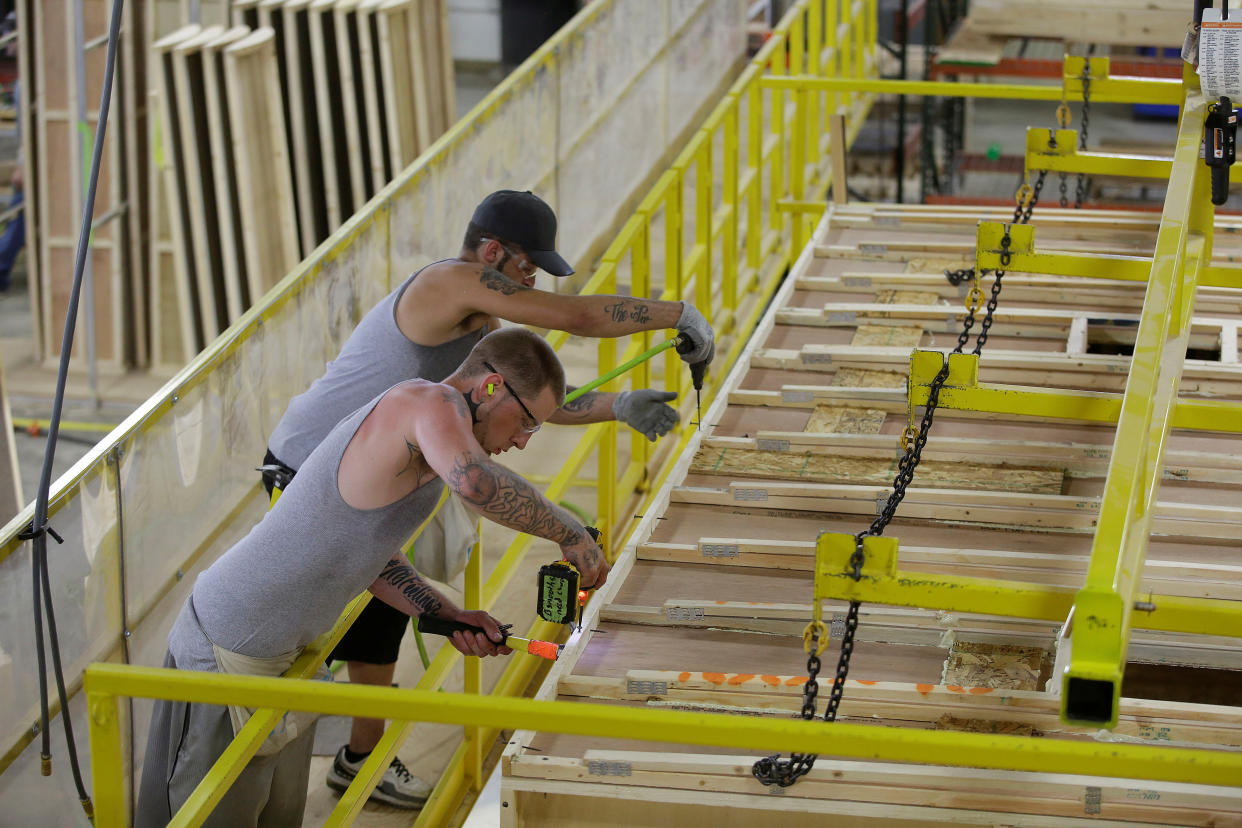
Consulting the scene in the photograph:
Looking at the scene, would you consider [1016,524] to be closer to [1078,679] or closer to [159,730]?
[1078,679]

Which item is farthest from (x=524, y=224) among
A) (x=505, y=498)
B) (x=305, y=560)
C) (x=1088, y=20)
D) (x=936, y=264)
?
(x=1088, y=20)

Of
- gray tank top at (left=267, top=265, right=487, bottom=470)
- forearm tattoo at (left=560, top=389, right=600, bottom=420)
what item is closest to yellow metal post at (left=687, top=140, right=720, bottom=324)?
forearm tattoo at (left=560, top=389, right=600, bottom=420)

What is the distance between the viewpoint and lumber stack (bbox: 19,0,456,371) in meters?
10.8

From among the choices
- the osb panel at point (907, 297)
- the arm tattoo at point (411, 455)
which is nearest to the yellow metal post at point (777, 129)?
the osb panel at point (907, 297)

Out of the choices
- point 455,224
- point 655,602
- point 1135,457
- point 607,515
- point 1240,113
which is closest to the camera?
point 1135,457

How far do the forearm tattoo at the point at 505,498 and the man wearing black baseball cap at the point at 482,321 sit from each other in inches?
30.1

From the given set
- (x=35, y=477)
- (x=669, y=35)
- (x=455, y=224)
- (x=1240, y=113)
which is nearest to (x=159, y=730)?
(x=1240, y=113)

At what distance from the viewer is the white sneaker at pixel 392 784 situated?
5.85 meters

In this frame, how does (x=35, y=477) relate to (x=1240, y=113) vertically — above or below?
below

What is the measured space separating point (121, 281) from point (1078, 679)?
11545 mm

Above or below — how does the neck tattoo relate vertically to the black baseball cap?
below

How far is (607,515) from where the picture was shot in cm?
633

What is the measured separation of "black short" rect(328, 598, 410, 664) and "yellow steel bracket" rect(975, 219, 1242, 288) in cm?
281

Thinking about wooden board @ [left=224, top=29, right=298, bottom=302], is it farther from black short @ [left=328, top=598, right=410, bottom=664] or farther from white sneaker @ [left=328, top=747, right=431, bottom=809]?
black short @ [left=328, top=598, right=410, bottom=664]
